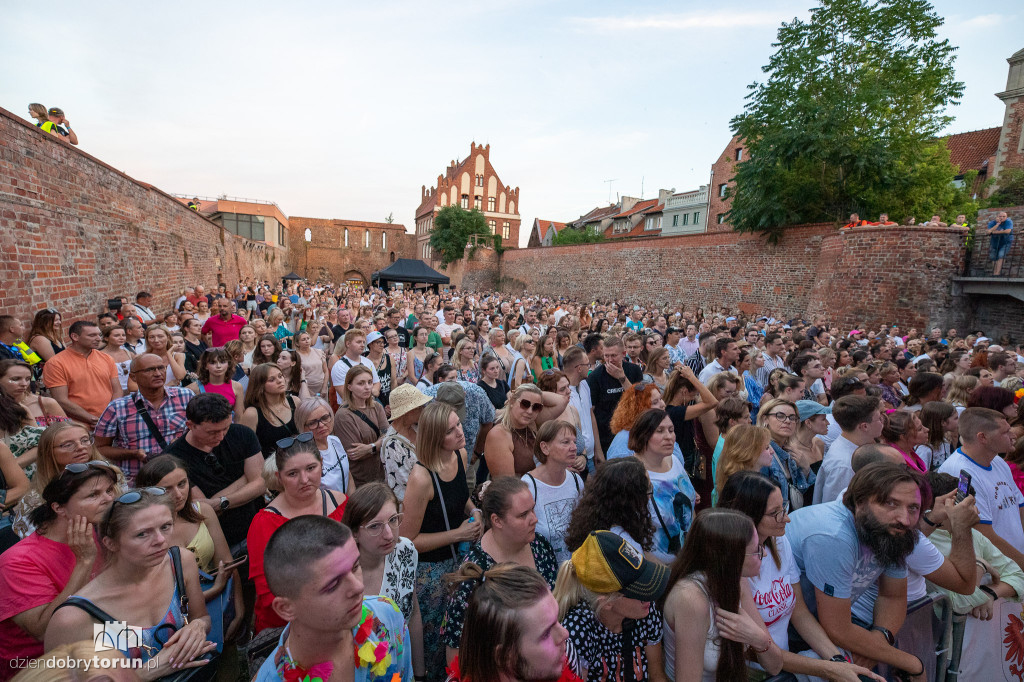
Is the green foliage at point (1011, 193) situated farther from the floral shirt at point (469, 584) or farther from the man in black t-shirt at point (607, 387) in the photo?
the floral shirt at point (469, 584)

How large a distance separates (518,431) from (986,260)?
15762mm

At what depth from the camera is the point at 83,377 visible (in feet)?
13.5

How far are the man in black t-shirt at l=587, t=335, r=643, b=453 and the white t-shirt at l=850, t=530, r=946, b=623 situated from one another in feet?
7.93

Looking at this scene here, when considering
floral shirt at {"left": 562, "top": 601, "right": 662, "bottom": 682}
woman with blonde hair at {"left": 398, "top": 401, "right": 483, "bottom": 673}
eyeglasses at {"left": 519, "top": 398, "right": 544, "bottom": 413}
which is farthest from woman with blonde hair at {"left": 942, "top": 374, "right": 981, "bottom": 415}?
woman with blonde hair at {"left": 398, "top": 401, "right": 483, "bottom": 673}

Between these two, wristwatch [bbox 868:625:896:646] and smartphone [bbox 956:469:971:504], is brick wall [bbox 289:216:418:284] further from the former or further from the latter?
wristwatch [bbox 868:625:896:646]

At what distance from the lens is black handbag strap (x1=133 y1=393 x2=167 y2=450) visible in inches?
127

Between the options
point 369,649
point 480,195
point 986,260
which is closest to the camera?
point 369,649

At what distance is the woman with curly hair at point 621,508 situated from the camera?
223 cm

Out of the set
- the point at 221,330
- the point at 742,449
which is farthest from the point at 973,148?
the point at 221,330

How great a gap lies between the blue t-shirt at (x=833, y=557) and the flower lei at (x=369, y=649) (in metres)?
1.87

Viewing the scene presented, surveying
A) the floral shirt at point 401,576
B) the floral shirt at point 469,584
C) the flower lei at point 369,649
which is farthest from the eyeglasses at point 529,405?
the flower lei at point 369,649

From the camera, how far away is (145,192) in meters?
10.9

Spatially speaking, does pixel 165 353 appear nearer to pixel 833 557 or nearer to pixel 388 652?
pixel 388 652

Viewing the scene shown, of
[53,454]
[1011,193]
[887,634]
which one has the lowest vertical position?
[887,634]
